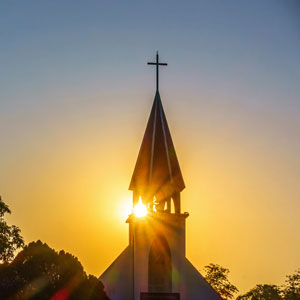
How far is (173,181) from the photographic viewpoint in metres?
50.3

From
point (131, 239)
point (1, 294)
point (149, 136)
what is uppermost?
point (149, 136)

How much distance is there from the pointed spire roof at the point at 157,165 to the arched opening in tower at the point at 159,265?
7.91 feet

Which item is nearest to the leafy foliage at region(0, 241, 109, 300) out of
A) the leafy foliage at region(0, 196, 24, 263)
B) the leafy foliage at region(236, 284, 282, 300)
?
the leafy foliage at region(0, 196, 24, 263)

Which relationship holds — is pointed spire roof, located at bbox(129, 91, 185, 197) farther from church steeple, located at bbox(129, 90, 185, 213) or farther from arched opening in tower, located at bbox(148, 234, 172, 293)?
arched opening in tower, located at bbox(148, 234, 172, 293)

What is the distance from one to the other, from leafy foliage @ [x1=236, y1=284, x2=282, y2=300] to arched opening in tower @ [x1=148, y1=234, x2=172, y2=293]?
27.7 m

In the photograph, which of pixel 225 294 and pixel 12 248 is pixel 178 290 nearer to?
pixel 12 248

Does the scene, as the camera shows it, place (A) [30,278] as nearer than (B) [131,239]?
Yes

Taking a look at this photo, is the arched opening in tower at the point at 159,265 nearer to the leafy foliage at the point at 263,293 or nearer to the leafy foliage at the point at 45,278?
the leafy foliage at the point at 45,278

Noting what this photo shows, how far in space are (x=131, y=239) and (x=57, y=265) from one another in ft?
22.2

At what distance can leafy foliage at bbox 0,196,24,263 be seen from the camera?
143 feet

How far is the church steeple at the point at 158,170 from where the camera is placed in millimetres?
50281

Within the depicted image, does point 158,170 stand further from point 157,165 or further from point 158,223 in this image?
point 158,223

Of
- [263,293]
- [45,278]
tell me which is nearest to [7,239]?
[45,278]

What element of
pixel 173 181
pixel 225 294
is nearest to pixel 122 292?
pixel 173 181
